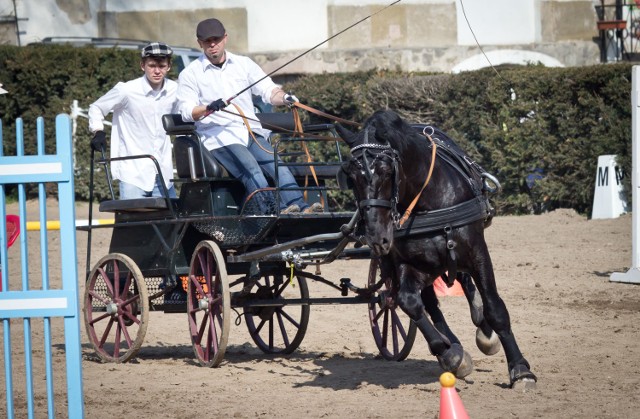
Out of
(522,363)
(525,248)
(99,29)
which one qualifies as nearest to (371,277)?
(522,363)

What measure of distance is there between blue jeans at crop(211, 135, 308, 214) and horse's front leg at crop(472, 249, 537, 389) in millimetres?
1599

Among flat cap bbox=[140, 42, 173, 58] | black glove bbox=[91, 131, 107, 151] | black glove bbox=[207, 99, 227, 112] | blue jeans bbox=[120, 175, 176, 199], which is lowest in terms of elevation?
blue jeans bbox=[120, 175, 176, 199]

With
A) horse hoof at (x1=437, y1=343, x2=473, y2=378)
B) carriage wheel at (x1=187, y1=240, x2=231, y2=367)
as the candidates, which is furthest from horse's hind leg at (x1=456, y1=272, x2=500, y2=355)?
carriage wheel at (x1=187, y1=240, x2=231, y2=367)

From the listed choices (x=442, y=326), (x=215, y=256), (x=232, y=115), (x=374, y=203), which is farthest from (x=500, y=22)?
(x=374, y=203)

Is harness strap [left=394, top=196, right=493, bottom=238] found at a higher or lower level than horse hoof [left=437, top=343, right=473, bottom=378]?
higher

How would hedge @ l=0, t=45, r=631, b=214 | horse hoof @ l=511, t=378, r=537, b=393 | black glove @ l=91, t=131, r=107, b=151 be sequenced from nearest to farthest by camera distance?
horse hoof @ l=511, t=378, r=537, b=393, black glove @ l=91, t=131, r=107, b=151, hedge @ l=0, t=45, r=631, b=214

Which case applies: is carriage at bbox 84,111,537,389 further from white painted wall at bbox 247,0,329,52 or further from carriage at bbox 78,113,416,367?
white painted wall at bbox 247,0,329,52

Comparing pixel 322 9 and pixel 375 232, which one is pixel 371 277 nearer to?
pixel 375 232

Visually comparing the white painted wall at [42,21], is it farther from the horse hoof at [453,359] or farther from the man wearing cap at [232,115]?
the horse hoof at [453,359]

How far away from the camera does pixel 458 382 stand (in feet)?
22.1

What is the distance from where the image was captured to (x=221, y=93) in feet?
26.6

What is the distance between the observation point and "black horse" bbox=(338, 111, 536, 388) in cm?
621

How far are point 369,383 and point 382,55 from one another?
15620mm

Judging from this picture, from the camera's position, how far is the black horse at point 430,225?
6.21 m
